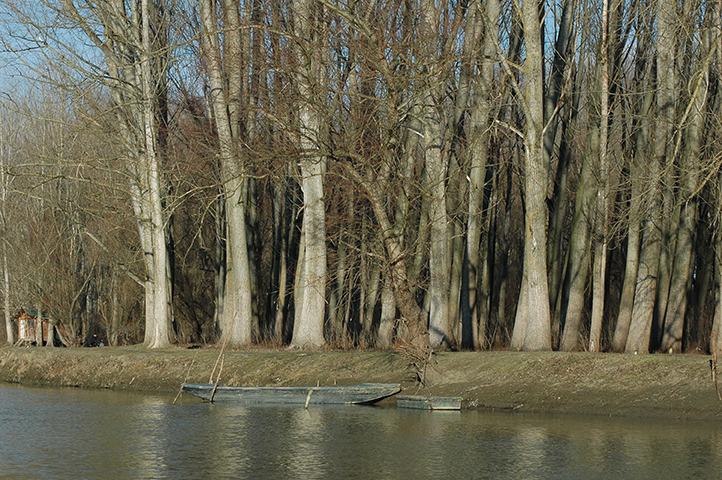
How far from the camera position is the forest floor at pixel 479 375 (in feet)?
61.8

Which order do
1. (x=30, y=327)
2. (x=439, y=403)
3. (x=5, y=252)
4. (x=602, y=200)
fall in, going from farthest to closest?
(x=5, y=252) < (x=30, y=327) < (x=602, y=200) < (x=439, y=403)

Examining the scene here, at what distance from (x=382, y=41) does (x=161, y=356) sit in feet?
38.8

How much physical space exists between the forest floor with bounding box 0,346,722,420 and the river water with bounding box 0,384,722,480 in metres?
0.61

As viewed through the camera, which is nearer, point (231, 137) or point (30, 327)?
point (231, 137)

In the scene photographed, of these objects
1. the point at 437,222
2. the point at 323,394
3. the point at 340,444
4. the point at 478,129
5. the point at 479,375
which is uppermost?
the point at 478,129

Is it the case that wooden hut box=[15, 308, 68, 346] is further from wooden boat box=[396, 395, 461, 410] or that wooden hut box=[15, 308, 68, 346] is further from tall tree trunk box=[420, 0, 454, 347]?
wooden boat box=[396, 395, 461, 410]

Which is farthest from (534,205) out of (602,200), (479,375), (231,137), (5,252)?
(5,252)

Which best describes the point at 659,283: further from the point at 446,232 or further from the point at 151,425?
the point at 151,425

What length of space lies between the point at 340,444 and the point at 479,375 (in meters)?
6.30

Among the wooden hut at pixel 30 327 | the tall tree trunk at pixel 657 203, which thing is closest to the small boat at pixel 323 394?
the tall tree trunk at pixel 657 203

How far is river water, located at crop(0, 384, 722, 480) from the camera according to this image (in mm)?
13430

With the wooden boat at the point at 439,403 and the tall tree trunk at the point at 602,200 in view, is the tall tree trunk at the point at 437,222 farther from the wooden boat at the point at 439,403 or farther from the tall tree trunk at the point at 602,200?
the wooden boat at the point at 439,403

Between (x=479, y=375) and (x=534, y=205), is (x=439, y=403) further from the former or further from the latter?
(x=534, y=205)

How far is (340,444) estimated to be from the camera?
15.7 metres
